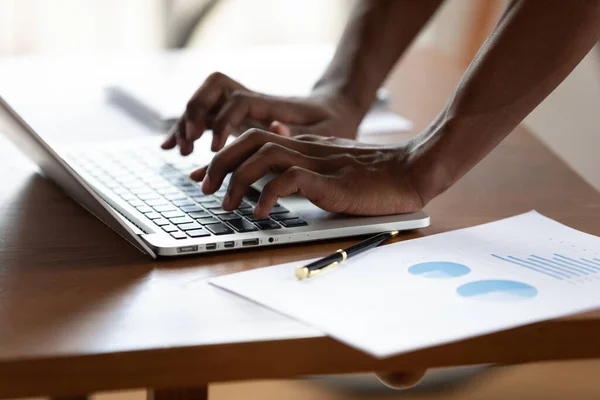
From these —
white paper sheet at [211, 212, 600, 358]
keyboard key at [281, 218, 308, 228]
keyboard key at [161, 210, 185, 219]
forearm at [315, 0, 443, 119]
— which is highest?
forearm at [315, 0, 443, 119]

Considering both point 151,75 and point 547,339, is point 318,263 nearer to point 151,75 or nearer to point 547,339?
point 547,339

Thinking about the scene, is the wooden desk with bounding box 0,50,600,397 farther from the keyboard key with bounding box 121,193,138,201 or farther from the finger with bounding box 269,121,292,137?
the finger with bounding box 269,121,292,137

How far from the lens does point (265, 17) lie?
3.16m

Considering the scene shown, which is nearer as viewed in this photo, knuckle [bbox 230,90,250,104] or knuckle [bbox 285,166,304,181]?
knuckle [bbox 285,166,304,181]

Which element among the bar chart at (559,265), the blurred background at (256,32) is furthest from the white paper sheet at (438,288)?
the blurred background at (256,32)

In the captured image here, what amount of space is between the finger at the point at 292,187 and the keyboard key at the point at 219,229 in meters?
0.03

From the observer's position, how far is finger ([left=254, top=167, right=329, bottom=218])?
33.7 inches

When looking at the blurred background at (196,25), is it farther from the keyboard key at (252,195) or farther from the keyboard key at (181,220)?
the keyboard key at (181,220)

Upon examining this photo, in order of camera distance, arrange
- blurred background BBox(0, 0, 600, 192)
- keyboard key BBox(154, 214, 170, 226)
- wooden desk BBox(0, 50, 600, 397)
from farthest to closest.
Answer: blurred background BBox(0, 0, 600, 192) → keyboard key BBox(154, 214, 170, 226) → wooden desk BBox(0, 50, 600, 397)

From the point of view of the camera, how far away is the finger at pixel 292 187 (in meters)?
0.86

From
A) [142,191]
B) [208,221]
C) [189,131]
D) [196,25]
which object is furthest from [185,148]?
[196,25]

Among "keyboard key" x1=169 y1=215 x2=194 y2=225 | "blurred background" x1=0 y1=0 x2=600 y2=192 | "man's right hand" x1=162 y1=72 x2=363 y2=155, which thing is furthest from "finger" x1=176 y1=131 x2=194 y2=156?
"blurred background" x1=0 y1=0 x2=600 y2=192

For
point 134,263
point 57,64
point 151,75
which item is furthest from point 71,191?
point 57,64

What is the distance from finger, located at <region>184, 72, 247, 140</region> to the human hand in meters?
0.13
